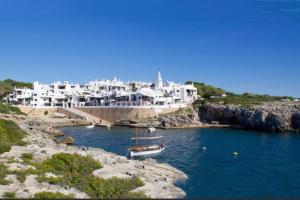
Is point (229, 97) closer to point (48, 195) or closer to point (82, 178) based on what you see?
point (82, 178)

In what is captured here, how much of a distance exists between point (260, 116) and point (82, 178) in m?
76.3

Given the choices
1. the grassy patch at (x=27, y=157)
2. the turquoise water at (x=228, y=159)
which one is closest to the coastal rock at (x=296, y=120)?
the turquoise water at (x=228, y=159)

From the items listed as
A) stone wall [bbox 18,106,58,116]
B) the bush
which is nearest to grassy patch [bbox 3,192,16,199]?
the bush

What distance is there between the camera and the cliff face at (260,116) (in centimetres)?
9450

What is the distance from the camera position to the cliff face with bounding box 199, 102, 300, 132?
3720 inches

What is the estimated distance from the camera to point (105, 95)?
126 metres

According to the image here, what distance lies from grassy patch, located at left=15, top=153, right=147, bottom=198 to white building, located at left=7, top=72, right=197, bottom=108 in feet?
258

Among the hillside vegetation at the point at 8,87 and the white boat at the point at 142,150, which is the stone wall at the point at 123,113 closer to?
the hillside vegetation at the point at 8,87

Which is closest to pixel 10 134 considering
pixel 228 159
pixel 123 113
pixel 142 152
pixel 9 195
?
pixel 142 152

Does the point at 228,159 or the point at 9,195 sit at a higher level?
the point at 9,195

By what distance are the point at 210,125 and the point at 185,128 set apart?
8841 mm

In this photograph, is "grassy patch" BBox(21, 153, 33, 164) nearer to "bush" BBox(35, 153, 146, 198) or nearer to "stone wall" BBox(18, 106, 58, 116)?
"bush" BBox(35, 153, 146, 198)

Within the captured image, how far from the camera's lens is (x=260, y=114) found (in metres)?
97.6

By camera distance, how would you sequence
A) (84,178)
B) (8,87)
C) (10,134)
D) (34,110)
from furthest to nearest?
(8,87) → (34,110) → (10,134) → (84,178)
